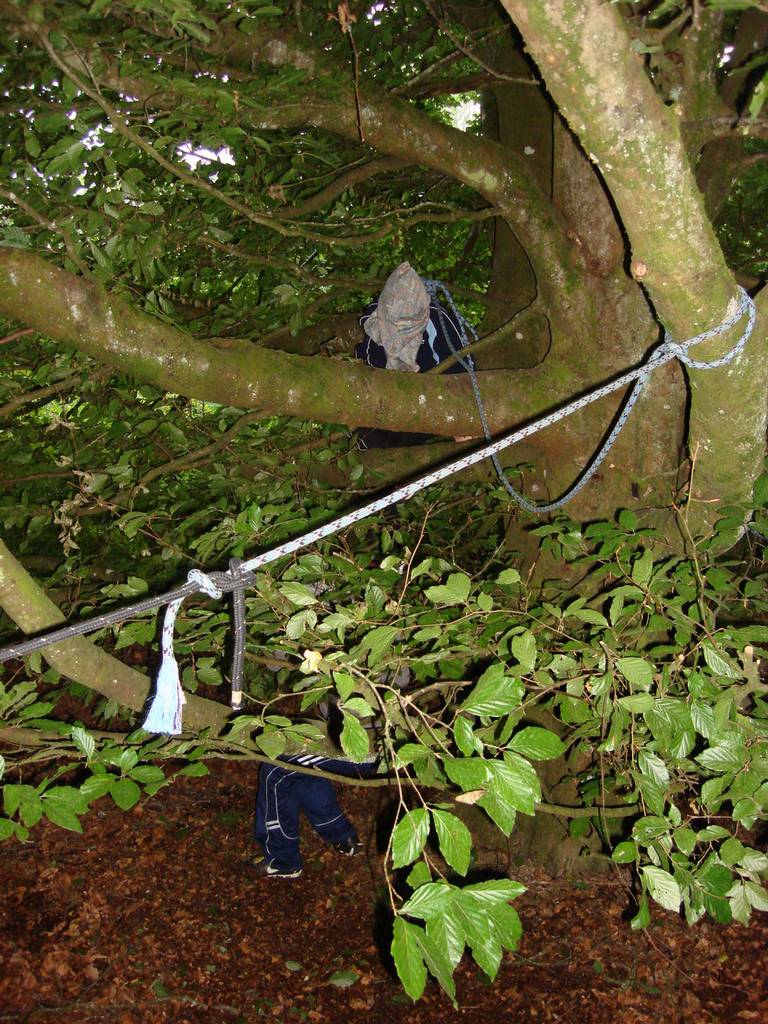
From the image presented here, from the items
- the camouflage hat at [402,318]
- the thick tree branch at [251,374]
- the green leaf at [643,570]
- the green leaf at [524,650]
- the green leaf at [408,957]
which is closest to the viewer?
the green leaf at [408,957]

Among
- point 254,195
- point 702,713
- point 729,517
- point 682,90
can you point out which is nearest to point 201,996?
point 702,713

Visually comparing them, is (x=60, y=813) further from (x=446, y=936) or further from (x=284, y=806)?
(x=284, y=806)

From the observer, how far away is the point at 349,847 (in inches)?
176

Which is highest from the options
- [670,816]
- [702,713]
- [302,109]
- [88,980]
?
[302,109]

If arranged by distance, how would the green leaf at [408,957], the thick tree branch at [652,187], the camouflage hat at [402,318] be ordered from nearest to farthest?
the green leaf at [408,957] → the thick tree branch at [652,187] → the camouflage hat at [402,318]

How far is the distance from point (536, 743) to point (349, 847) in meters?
3.60

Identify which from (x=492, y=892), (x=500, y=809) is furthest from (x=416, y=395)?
(x=492, y=892)

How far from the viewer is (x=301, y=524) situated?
244 cm

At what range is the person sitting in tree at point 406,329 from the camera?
12.2 feet

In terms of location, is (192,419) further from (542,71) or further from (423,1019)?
(423,1019)

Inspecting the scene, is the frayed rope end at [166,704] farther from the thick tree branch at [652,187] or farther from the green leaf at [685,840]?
the thick tree branch at [652,187]

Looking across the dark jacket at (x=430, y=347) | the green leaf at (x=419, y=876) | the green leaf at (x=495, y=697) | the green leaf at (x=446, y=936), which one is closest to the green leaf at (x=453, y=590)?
the green leaf at (x=495, y=697)

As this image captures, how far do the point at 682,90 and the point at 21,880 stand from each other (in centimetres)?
512

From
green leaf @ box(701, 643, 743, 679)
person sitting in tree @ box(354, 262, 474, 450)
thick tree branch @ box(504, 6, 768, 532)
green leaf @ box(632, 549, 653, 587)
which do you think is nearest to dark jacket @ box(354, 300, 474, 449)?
person sitting in tree @ box(354, 262, 474, 450)
